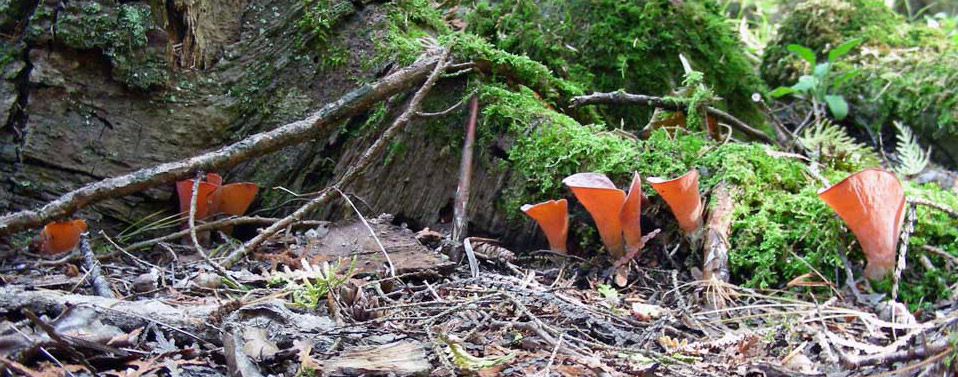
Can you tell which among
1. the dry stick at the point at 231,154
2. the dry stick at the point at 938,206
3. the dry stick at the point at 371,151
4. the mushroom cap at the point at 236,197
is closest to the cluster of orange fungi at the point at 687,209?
the dry stick at the point at 938,206

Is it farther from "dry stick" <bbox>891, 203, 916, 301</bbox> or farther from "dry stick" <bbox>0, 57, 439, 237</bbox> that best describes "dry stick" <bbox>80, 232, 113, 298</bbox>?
"dry stick" <bbox>891, 203, 916, 301</bbox>

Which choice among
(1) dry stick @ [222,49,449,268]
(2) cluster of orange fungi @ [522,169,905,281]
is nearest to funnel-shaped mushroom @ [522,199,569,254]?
(2) cluster of orange fungi @ [522,169,905,281]

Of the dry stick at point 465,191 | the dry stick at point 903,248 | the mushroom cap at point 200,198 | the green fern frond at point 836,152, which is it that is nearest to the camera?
the dry stick at point 903,248

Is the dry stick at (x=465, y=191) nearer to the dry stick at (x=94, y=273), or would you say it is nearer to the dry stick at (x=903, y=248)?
the dry stick at (x=94, y=273)

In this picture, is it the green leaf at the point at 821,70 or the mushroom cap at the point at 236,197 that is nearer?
the mushroom cap at the point at 236,197

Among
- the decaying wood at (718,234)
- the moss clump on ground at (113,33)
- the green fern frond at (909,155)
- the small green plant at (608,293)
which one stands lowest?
the green fern frond at (909,155)

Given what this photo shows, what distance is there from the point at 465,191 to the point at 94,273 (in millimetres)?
1583

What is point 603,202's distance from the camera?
2.79m

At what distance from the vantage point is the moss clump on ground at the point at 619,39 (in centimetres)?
441

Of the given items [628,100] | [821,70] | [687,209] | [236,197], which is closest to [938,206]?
[687,209]

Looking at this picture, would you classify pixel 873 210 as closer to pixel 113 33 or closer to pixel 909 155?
pixel 909 155

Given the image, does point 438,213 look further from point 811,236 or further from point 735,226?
point 811,236

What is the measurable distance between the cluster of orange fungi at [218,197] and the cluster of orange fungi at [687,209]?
4.79 feet

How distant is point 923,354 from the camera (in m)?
1.88
